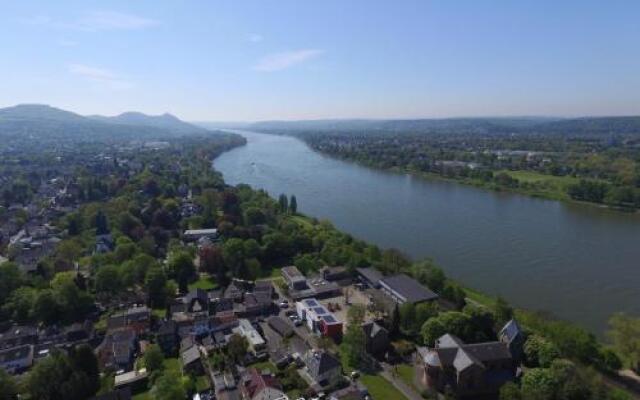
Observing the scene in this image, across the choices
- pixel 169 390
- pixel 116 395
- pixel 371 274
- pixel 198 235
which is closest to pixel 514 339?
pixel 371 274

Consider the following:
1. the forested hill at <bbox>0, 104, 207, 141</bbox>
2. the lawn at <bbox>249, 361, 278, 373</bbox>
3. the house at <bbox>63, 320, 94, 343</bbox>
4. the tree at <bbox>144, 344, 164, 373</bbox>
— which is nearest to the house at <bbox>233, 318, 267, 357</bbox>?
the lawn at <bbox>249, 361, 278, 373</bbox>

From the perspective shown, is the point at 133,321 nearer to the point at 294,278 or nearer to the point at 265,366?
the point at 265,366

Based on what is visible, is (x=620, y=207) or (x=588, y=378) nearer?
(x=588, y=378)

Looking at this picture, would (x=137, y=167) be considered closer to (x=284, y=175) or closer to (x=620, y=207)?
(x=284, y=175)

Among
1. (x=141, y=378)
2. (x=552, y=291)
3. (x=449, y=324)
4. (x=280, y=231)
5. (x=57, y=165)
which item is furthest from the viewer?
(x=57, y=165)

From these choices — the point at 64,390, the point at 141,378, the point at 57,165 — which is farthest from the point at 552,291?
the point at 57,165

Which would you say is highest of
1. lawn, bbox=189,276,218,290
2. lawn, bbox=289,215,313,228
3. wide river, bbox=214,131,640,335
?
lawn, bbox=289,215,313,228

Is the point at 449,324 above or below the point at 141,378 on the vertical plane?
above

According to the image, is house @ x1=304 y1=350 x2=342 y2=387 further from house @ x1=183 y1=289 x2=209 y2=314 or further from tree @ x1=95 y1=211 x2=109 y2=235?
tree @ x1=95 y1=211 x2=109 y2=235

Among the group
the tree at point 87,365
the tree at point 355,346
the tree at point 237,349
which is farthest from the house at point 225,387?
the tree at point 355,346
